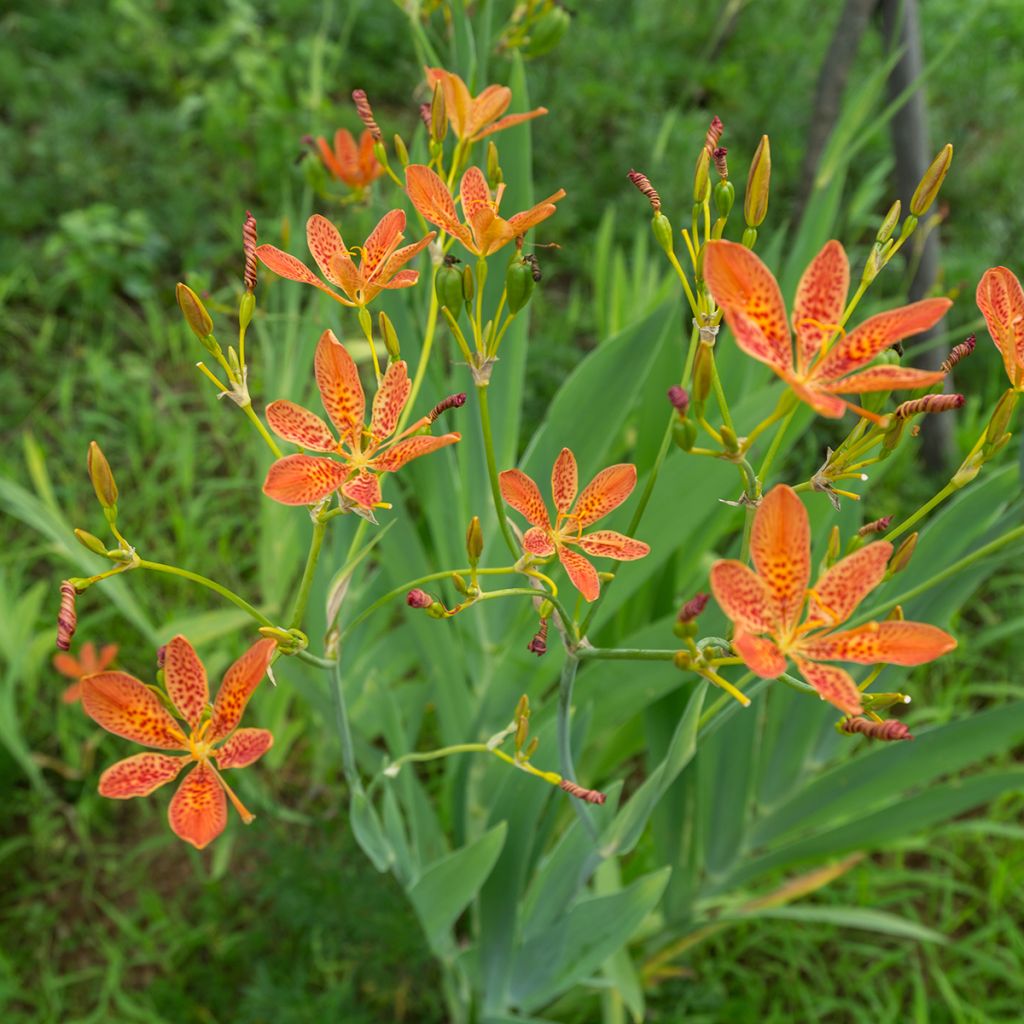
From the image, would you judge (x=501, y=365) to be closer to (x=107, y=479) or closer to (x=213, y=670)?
(x=107, y=479)

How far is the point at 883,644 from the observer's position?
59cm

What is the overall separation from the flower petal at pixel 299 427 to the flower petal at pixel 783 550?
0.92ft

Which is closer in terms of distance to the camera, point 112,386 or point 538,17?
point 538,17

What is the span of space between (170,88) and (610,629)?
2.26 meters

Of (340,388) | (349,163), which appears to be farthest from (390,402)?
(349,163)

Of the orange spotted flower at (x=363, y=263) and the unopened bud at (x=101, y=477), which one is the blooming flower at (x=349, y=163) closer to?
the orange spotted flower at (x=363, y=263)

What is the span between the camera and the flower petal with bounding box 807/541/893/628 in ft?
1.97

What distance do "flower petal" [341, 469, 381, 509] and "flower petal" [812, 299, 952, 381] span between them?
276mm

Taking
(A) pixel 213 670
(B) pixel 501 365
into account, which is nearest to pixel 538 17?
(B) pixel 501 365

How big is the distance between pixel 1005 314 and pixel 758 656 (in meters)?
0.29

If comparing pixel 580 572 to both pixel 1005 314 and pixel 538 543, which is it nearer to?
pixel 538 543

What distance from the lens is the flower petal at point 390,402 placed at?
0.69 metres

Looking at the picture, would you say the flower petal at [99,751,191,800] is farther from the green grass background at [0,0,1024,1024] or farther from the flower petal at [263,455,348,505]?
the green grass background at [0,0,1024,1024]

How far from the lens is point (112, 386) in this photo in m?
2.17
